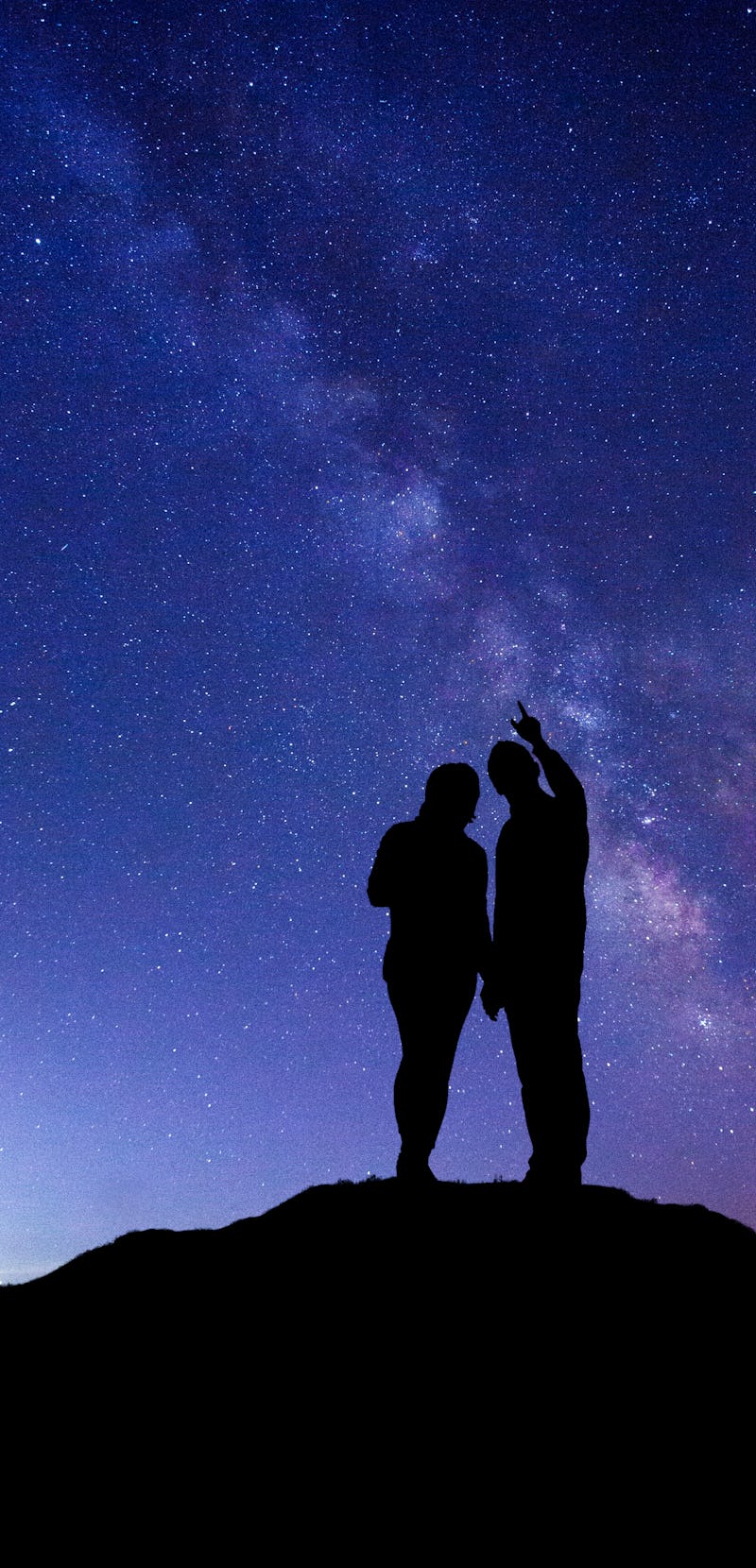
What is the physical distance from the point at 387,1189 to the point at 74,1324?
2458 millimetres

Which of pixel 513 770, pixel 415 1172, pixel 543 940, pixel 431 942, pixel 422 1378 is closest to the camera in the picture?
pixel 422 1378

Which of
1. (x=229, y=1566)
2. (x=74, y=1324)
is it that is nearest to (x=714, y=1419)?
(x=229, y=1566)

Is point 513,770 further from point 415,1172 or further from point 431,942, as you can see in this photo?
point 415,1172

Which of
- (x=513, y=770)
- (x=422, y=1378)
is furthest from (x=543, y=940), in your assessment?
(x=422, y=1378)

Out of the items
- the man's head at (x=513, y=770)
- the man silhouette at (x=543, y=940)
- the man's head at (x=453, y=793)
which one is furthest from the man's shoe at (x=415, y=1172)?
the man's head at (x=513, y=770)

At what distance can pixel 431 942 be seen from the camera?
6688mm

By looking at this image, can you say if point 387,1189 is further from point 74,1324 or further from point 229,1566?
point 229,1566

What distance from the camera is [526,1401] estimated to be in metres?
4.73

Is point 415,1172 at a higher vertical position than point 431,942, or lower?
lower

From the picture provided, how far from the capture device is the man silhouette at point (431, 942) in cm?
662

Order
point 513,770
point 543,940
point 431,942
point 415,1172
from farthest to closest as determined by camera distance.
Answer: point 415,1172
point 431,942
point 513,770
point 543,940

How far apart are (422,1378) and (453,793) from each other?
3.62m

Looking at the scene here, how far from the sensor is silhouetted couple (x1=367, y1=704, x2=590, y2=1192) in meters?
6.04

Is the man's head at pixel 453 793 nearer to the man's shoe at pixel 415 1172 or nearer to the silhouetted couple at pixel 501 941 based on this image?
the silhouetted couple at pixel 501 941
